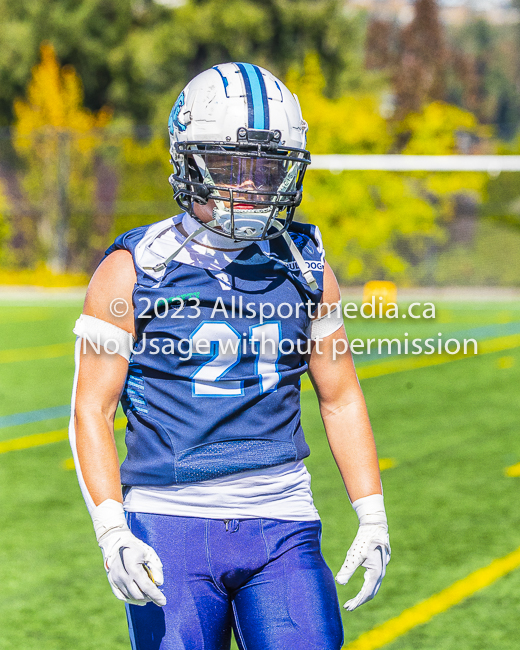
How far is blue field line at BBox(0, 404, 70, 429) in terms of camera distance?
776 cm

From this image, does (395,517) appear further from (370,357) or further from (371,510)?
(370,357)

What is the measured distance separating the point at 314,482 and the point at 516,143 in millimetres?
19116

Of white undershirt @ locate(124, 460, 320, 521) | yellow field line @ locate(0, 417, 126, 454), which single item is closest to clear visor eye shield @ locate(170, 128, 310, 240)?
white undershirt @ locate(124, 460, 320, 521)

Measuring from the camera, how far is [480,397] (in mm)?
8781

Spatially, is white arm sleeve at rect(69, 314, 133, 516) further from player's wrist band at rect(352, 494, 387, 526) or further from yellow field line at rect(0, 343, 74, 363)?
yellow field line at rect(0, 343, 74, 363)

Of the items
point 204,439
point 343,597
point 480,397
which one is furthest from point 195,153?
point 480,397

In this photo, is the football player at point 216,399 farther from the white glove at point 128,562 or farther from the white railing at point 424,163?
A: the white railing at point 424,163

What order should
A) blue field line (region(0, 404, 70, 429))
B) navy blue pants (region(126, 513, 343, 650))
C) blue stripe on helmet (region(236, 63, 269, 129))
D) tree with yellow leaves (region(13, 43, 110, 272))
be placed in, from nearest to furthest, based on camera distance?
navy blue pants (region(126, 513, 343, 650)) < blue stripe on helmet (region(236, 63, 269, 129)) < blue field line (region(0, 404, 70, 429)) < tree with yellow leaves (region(13, 43, 110, 272))

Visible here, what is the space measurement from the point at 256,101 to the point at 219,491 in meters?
0.87

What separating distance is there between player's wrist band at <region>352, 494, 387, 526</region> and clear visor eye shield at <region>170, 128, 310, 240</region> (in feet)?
2.17

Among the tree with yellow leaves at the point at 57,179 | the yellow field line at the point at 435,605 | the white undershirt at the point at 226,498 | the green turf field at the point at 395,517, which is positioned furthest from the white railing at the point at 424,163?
the white undershirt at the point at 226,498

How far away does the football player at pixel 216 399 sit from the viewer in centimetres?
204

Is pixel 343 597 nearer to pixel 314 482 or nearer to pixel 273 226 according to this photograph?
pixel 314 482

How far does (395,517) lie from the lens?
5332mm
